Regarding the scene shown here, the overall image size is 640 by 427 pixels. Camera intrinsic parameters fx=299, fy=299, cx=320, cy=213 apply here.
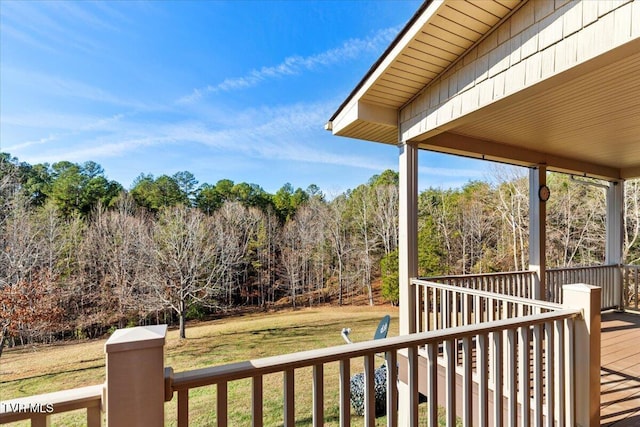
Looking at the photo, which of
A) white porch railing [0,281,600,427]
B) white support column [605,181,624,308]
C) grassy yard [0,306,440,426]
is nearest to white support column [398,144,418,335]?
white porch railing [0,281,600,427]

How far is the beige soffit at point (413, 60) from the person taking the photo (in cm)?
265

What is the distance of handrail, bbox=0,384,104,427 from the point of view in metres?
0.92

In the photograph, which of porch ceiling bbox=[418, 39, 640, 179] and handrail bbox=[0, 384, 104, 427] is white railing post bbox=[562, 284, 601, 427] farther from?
handrail bbox=[0, 384, 104, 427]

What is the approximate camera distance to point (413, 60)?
10.4ft

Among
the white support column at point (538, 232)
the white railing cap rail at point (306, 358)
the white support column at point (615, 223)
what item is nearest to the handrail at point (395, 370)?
the white railing cap rail at point (306, 358)

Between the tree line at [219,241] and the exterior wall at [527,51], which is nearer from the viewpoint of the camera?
the exterior wall at [527,51]

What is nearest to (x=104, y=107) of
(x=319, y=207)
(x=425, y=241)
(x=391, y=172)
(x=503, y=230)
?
(x=319, y=207)

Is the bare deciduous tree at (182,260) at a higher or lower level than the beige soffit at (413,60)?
lower

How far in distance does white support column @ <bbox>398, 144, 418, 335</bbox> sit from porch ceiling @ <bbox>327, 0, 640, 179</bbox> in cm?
34

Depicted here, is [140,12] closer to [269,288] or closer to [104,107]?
[104,107]

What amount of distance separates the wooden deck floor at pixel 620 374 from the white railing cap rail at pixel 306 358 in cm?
174

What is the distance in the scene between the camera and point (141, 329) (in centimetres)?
108

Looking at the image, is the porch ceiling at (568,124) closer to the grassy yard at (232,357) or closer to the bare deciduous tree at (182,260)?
the grassy yard at (232,357)

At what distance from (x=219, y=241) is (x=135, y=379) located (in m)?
15.2
